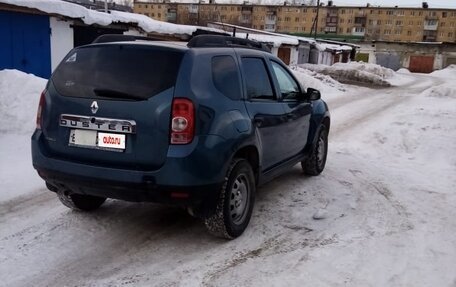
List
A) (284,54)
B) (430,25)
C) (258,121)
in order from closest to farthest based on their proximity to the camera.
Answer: (258,121), (284,54), (430,25)

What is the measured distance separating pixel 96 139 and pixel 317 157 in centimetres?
362

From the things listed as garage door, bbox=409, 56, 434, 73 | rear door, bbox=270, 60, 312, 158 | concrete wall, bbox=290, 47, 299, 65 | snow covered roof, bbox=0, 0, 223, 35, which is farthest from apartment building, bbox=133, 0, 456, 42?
rear door, bbox=270, 60, 312, 158

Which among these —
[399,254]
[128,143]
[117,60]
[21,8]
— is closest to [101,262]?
[128,143]

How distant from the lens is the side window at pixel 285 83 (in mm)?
5249

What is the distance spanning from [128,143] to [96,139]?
0.29 m

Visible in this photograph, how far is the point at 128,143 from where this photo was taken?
11.8 feet

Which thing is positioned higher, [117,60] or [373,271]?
[117,60]

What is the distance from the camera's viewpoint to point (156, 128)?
353 cm

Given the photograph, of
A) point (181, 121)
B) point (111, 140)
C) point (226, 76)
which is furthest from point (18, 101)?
point (181, 121)

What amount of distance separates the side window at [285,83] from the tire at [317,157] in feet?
3.28

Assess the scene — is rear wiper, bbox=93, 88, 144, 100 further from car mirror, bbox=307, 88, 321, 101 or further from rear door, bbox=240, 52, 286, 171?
car mirror, bbox=307, 88, 321, 101

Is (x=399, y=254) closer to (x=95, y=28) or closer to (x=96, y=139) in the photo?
(x=96, y=139)

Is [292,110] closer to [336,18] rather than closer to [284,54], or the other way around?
[284,54]

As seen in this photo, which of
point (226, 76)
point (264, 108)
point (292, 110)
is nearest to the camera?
point (226, 76)
